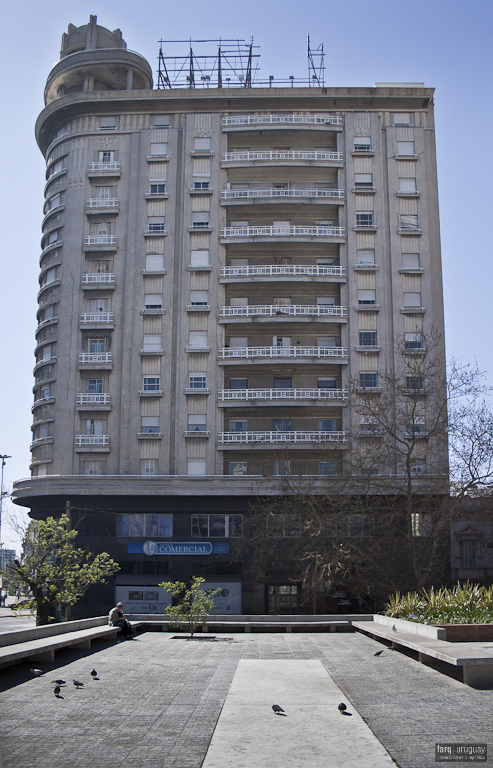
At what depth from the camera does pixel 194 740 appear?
27.1 feet

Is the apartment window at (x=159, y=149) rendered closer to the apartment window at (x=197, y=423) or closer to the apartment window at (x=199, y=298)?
the apartment window at (x=199, y=298)

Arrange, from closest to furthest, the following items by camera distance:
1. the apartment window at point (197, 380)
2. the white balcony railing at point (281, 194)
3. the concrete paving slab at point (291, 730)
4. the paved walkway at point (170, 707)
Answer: the concrete paving slab at point (291, 730)
the paved walkway at point (170, 707)
the apartment window at point (197, 380)
the white balcony railing at point (281, 194)

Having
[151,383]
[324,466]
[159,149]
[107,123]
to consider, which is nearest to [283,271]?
[151,383]

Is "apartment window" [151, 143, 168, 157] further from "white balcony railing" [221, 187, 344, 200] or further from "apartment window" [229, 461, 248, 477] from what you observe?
"apartment window" [229, 461, 248, 477]

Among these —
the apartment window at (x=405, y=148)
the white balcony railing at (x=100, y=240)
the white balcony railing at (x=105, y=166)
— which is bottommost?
the white balcony railing at (x=100, y=240)

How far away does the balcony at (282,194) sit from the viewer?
48031 mm

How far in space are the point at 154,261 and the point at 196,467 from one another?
14.3 metres

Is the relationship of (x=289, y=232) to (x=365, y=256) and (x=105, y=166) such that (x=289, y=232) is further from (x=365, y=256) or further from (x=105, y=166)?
(x=105, y=166)

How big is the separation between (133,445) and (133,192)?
17.6m

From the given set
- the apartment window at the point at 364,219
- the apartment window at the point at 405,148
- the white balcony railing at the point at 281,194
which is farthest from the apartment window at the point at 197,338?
the apartment window at the point at 405,148

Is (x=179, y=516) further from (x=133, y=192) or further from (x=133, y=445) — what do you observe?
(x=133, y=192)

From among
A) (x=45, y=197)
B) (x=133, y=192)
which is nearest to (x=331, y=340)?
(x=133, y=192)

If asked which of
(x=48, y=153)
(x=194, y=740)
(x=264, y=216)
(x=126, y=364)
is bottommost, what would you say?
(x=194, y=740)

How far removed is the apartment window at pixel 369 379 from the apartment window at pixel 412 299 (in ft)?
17.6
